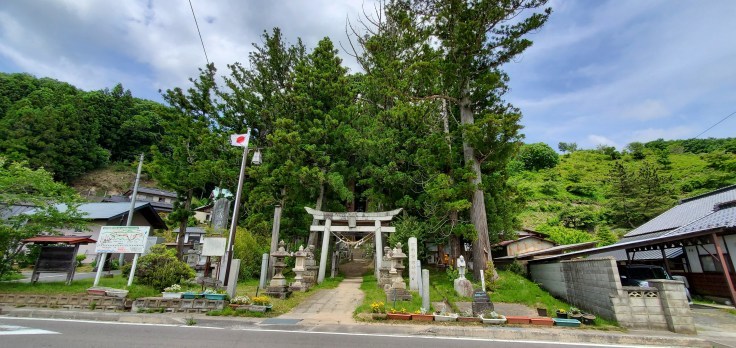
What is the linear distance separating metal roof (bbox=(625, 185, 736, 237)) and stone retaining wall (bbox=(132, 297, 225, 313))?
20.1 meters

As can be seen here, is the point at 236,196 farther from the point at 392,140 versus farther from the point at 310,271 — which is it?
the point at 392,140

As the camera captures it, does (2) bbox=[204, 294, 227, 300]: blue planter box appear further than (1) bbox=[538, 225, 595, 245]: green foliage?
No

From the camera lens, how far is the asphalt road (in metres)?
5.63

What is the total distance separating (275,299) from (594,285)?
34.2 ft

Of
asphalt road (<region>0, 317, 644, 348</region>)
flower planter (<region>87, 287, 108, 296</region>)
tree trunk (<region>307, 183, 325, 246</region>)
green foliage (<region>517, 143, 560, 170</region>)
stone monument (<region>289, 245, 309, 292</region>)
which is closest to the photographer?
asphalt road (<region>0, 317, 644, 348</region>)

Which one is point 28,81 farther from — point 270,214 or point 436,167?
point 436,167

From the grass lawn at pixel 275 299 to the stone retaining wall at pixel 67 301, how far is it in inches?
113

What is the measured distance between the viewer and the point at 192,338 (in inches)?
239

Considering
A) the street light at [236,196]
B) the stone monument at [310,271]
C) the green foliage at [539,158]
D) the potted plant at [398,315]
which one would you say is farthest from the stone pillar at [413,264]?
the green foliage at [539,158]

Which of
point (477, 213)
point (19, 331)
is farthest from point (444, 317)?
point (19, 331)

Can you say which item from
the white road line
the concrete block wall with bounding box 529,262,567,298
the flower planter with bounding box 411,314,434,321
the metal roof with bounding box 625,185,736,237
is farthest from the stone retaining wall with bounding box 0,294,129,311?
the metal roof with bounding box 625,185,736,237

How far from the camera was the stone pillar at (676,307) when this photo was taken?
7.09 metres

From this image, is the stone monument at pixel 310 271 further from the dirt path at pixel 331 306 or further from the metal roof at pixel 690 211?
the metal roof at pixel 690 211

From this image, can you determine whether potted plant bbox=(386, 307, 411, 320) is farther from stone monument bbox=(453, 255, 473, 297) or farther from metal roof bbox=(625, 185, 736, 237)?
metal roof bbox=(625, 185, 736, 237)
